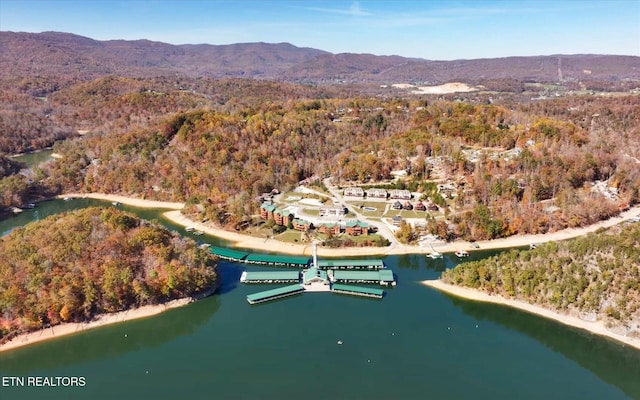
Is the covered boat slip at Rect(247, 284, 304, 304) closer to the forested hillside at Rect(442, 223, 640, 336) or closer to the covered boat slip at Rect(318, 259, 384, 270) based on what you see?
the covered boat slip at Rect(318, 259, 384, 270)

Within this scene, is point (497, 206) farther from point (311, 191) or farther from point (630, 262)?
point (311, 191)

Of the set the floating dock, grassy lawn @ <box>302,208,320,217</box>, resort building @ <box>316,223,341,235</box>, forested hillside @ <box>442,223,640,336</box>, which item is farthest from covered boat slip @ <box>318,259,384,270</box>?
grassy lawn @ <box>302,208,320,217</box>

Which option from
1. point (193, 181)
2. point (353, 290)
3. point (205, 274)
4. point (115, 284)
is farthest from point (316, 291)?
point (193, 181)

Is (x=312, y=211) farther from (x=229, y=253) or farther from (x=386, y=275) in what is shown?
(x=386, y=275)

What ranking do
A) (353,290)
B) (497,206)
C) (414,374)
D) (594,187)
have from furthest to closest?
1. (594,187)
2. (497,206)
3. (353,290)
4. (414,374)

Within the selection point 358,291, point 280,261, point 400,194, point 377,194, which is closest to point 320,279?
point 358,291

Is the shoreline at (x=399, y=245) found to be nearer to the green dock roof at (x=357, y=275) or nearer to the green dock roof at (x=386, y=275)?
the green dock roof at (x=386, y=275)
